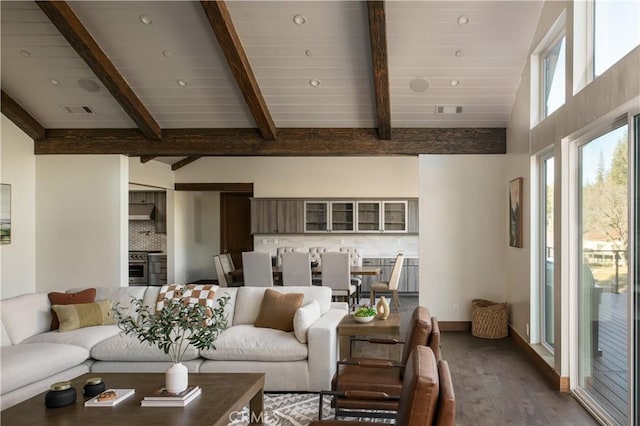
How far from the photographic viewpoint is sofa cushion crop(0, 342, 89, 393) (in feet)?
10.8

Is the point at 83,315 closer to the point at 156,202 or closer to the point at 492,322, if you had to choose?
the point at 492,322

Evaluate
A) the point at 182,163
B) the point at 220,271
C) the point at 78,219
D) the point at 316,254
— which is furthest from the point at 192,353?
the point at 182,163

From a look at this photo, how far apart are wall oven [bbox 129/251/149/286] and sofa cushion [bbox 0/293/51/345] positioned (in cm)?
613

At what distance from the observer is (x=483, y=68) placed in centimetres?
519

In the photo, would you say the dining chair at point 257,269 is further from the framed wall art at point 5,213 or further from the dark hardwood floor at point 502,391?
the framed wall art at point 5,213

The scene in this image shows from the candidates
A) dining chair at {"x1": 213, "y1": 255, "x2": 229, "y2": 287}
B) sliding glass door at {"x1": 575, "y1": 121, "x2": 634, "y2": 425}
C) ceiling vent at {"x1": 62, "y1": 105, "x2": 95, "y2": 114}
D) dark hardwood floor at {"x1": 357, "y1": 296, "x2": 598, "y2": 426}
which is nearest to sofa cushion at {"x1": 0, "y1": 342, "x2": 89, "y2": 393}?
dark hardwood floor at {"x1": 357, "y1": 296, "x2": 598, "y2": 426}

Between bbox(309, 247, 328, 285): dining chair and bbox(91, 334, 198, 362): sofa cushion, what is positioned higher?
bbox(309, 247, 328, 285): dining chair

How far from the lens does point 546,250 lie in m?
4.80

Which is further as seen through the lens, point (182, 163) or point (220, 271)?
point (182, 163)

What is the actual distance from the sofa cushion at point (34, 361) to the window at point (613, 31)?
465 centimetres

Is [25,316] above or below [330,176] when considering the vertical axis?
below

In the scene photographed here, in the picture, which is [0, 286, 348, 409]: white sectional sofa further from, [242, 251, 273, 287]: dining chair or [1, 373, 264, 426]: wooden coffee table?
[242, 251, 273, 287]: dining chair

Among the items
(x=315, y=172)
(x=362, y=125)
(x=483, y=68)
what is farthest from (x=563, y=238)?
(x=315, y=172)

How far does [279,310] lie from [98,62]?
3.33 metres
